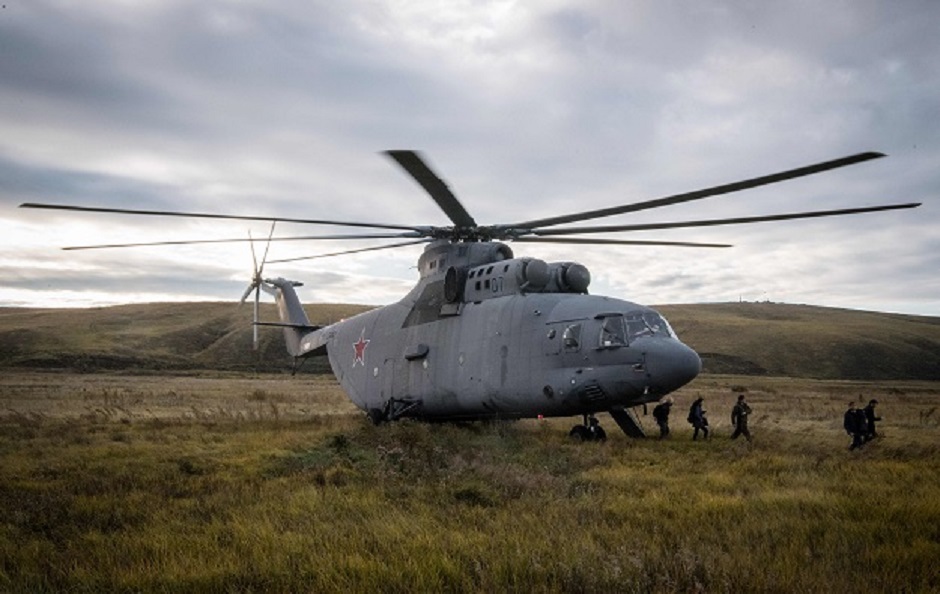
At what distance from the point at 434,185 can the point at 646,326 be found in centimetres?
597

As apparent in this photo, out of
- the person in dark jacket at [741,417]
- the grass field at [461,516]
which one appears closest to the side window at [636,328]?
→ the grass field at [461,516]

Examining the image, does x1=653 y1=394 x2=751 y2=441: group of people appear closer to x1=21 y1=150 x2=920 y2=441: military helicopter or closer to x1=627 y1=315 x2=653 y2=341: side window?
x1=21 y1=150 x2=920 y2=441: military helicopter

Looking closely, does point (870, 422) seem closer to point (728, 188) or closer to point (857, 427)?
point (857, 427)

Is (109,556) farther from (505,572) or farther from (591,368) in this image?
(591,368)

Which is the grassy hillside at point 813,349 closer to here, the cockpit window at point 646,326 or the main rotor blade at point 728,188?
the cockpit window at point 646,326

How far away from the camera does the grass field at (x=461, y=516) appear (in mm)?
5648

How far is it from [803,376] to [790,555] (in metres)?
93.7

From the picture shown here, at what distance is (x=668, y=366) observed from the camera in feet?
47.0

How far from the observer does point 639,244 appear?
1631 cm

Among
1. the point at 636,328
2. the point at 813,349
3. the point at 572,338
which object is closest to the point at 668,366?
the point at 636,328

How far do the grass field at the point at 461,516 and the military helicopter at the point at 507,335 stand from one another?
4.61 ft

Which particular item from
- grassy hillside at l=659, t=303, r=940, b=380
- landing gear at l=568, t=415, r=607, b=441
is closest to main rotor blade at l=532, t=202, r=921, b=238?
landing gear at l=568, t=415, r=607, b=441

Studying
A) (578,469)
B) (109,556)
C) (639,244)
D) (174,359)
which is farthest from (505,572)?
(174,359)

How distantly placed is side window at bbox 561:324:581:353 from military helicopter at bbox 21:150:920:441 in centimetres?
3
